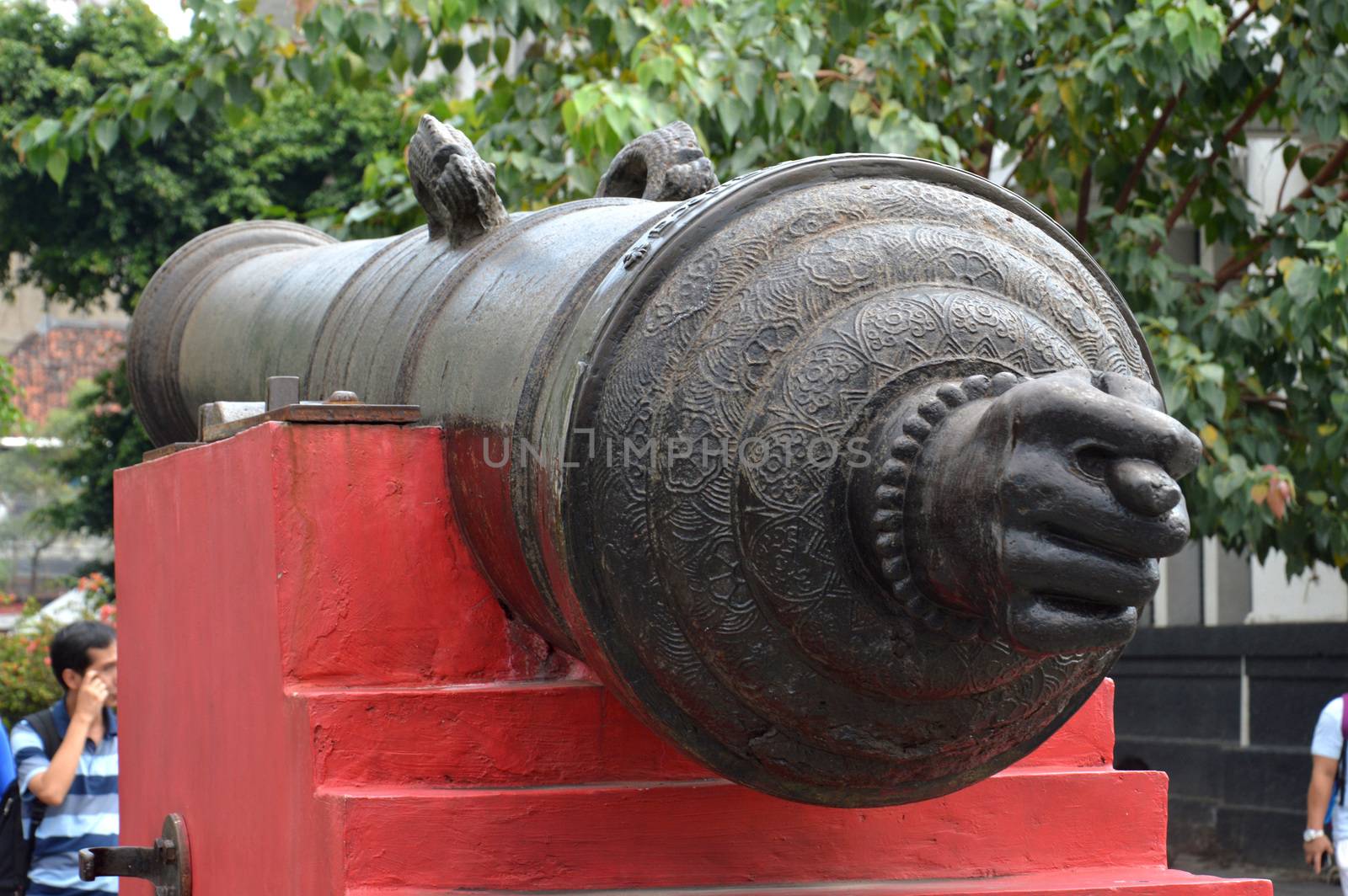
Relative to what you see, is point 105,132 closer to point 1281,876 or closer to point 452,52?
point 452,52

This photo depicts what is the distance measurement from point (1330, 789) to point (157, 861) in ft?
12.8

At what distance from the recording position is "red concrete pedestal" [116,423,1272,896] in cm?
243

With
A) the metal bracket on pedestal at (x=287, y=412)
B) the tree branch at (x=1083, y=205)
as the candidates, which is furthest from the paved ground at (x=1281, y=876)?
the metal bracket on pedestal at (x=287, y=412)

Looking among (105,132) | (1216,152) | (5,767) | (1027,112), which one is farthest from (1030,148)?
(5,767)

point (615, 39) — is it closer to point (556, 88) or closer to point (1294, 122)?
point (556, 88)

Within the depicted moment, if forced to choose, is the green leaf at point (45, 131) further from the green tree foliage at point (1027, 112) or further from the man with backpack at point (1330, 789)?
the man with backpack at point (1330, 789)

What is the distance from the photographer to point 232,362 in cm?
390

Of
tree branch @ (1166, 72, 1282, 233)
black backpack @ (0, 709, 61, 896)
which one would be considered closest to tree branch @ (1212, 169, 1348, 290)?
tree branch @ (1166, 72, 1282, 233)

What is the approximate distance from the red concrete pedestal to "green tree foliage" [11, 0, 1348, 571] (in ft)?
9.07

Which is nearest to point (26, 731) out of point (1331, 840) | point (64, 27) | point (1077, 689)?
point (1077, 689)

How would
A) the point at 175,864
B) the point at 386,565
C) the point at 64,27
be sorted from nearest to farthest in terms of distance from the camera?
the point at 386,565
the point at 175,864
the point at 64,27

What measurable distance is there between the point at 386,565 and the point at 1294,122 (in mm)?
5652

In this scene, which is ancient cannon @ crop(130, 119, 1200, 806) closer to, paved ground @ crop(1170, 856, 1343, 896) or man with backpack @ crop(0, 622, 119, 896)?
man with backpack @ crop(0, 622, 119, 896)

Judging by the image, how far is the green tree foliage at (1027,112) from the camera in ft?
18.1
